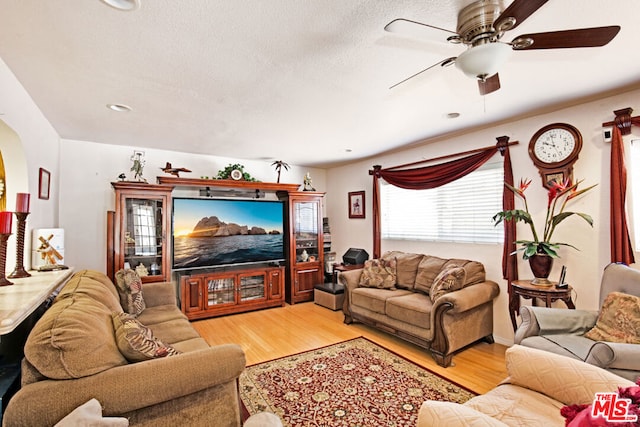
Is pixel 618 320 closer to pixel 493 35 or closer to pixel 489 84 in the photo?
pixel 489 84

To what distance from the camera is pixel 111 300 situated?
7.52ft

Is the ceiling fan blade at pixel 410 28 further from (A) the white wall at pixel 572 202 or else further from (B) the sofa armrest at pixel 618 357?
(A) the white wall at pixel 572 202

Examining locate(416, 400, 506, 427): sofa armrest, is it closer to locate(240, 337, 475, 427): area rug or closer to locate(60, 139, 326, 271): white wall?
locate(240, 337, 475, 427): area rug

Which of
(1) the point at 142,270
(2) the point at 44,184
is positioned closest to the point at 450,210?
(1) the point at 142,270

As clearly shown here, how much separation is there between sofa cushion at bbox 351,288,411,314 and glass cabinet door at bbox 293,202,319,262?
5.02ft

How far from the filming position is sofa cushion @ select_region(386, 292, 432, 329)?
2.99 meters

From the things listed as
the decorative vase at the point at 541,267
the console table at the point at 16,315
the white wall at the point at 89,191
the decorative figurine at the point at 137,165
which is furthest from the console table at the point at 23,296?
the decorative vase at the point at 541,267

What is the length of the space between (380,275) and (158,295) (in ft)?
8.53

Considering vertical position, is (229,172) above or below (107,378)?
above

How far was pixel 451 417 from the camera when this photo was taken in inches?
45.2

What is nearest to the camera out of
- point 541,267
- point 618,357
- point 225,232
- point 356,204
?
point 618,357

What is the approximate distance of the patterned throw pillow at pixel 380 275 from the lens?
12.7 ft

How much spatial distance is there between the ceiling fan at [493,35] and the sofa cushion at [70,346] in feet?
6.37

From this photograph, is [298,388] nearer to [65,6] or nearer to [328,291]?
[328,291]
